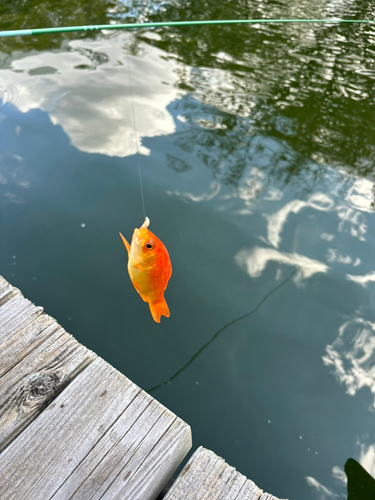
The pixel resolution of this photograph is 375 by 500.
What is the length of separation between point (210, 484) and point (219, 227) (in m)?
2.18

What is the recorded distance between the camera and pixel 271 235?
3.15 m

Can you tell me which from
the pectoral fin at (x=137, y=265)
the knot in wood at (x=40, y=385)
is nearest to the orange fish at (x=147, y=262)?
the pectoral fin at (x=137, y=265)

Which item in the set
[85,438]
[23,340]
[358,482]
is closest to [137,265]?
[23,340]

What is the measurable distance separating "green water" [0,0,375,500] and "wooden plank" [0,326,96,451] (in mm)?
990

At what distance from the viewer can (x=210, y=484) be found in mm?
Answer: 1262

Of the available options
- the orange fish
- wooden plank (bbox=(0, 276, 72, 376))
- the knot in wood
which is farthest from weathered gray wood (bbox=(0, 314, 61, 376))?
the orange fish

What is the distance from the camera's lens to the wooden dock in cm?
119

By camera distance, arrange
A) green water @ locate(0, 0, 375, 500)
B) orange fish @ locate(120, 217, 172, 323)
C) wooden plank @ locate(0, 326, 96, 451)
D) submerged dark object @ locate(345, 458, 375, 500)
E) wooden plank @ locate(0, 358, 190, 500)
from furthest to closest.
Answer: green water @ locate(0, 0, 375, 500) < submerged dark object @ locate(345, 458, 375, 500) < orange fish @ locate(120, 217, 172, 323) < wooden plank @ locate(0, 326, 96, 451) < wooden plank @ locate(0, 358, 190, 500)

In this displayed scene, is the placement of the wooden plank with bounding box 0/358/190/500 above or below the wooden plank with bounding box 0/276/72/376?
below

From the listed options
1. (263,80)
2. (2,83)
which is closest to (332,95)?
(263,80)

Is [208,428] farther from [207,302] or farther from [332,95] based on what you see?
[332,95]

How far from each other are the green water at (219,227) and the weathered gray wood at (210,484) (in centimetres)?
90

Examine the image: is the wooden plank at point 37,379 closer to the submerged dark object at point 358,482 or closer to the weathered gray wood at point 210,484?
the weathered gray wood at point 210,484

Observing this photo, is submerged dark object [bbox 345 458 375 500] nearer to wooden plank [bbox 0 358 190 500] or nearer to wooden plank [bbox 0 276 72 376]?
wooden plank [bbox 0 358 190 500]
